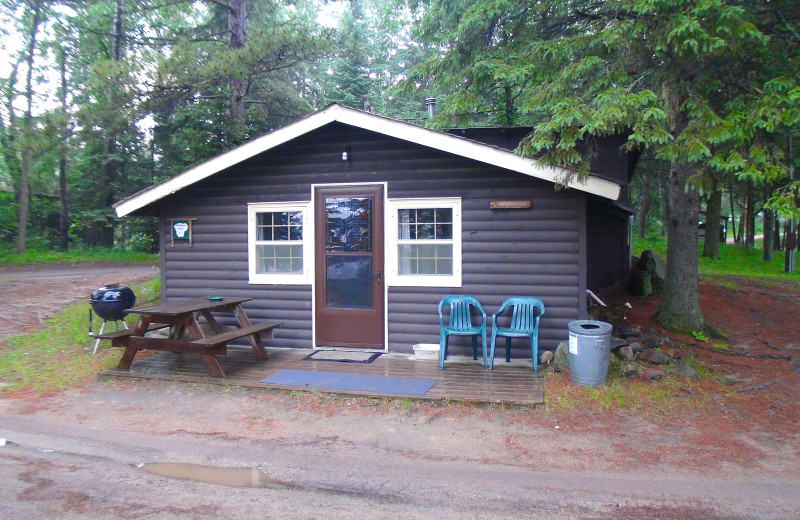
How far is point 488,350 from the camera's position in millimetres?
7207

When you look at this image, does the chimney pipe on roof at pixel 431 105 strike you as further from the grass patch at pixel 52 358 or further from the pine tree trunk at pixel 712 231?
the pine tree trunk at pixel 712 231

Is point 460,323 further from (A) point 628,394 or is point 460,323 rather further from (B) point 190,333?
(B) point 190,333

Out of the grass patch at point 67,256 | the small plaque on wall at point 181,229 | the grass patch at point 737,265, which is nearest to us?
the small plaque on wall at point 181,229

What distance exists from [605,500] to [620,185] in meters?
3.81

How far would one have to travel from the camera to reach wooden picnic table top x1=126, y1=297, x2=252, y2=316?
637 centimetres

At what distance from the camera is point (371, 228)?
759cm

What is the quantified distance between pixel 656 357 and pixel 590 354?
1.22 meters

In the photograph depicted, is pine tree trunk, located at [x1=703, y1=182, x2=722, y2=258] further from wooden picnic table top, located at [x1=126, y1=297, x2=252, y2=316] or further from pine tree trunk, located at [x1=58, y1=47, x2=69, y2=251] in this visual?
pine tree trunk, located at [x1=58, y1=47, x2=69, y2=251]

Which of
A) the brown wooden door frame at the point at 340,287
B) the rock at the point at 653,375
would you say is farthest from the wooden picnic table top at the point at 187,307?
the rock at the point at 653,375

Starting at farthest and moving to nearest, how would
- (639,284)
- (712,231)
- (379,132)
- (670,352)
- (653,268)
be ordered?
(712,231)
(653,268)
(639,284)
(379,132)
(670,352)

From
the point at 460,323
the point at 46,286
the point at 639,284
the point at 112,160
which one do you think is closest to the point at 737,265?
the point at 639,284

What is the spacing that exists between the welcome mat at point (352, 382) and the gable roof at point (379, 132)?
2.74 meters

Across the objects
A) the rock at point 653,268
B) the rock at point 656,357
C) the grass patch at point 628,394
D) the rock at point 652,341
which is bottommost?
the grass patch at point 628,394

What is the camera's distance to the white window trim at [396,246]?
728cm
